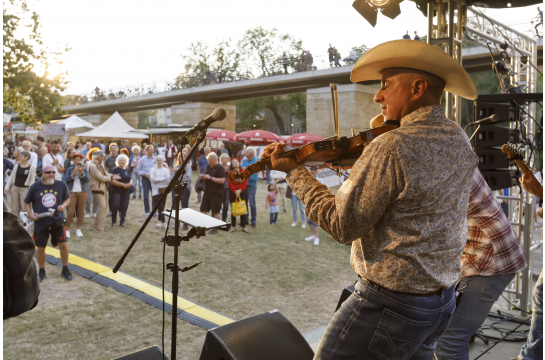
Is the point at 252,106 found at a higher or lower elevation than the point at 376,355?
higher

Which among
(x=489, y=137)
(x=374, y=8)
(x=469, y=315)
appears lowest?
(x=469, y=315)

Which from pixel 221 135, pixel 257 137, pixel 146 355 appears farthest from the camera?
pixel 221 135

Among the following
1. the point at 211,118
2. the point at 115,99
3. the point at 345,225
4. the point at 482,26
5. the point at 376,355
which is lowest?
the point at 376,355

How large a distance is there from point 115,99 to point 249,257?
42933mm

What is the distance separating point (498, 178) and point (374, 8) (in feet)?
7.66

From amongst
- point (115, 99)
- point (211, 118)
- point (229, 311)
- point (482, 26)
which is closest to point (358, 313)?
point (211, 118)

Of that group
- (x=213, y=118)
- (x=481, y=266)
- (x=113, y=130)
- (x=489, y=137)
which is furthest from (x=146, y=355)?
(x=113, y=130)

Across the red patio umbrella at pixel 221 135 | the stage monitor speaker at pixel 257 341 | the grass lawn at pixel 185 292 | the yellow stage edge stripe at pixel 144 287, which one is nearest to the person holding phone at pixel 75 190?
the grass lawn at pixel 185 292

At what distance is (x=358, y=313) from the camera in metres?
1.92

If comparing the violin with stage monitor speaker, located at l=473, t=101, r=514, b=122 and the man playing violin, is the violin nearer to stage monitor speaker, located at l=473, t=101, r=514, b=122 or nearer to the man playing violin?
the man playing violin

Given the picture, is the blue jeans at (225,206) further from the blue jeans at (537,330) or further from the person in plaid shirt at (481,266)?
the person in plaid shirt at (481,266)

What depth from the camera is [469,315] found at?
9.45 feet

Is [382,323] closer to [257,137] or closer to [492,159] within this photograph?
[492,159]

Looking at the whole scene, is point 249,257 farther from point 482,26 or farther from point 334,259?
point 482,26
